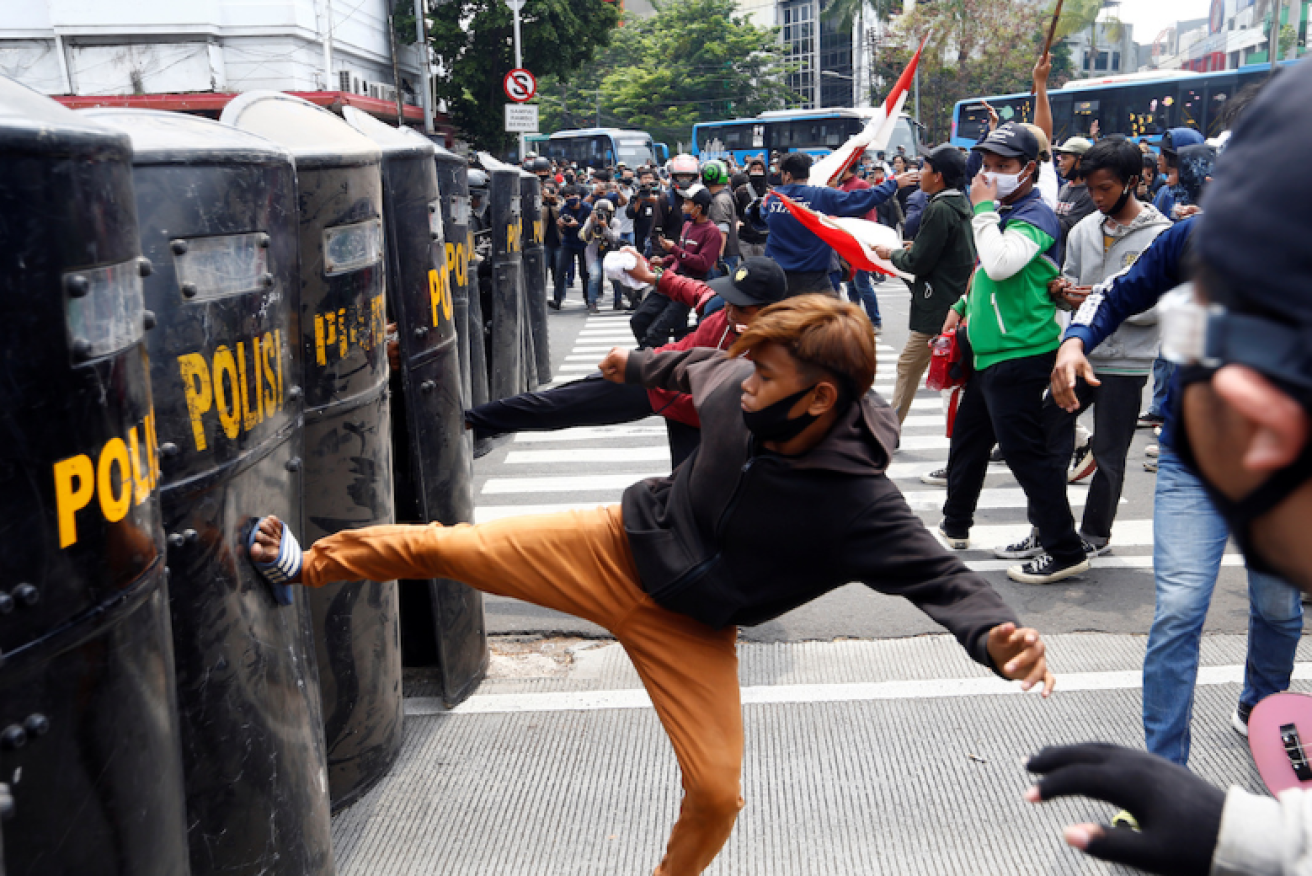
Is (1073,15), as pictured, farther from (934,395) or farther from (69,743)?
(69,743)

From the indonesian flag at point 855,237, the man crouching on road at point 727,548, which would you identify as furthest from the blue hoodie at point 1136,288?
the indonesian flag at point 855,237

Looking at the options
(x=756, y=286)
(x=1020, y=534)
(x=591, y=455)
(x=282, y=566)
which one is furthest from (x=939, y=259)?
(x=282, y=566)

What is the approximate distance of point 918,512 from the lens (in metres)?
6.94

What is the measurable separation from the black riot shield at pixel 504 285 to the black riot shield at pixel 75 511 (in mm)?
6461

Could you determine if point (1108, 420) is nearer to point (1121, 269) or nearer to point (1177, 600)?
point (1121, 269)

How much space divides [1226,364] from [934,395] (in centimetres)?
1020

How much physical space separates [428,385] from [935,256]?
454 centimetres

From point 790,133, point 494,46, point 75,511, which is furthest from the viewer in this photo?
point 494,46

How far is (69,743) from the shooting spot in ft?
5.68

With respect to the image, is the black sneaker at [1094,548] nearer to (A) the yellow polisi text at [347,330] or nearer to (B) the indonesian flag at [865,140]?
(B) the indonesian flag at [865,140]

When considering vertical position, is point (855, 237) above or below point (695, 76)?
below

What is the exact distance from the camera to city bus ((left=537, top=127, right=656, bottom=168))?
44906 millimetres

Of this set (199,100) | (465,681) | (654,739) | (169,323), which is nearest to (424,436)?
(465,681)

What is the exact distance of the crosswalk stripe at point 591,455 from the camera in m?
8.71
